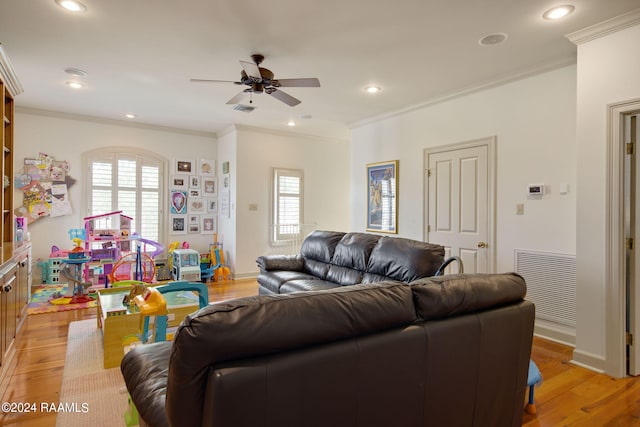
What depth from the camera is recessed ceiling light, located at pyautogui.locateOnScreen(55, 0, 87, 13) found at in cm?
254

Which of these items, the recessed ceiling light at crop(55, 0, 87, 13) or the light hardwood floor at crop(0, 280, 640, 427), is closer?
the light hardwood floor at crop(0, 280, 640, 427)

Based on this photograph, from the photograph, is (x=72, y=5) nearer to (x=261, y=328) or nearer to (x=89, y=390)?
(x=89, y=390)

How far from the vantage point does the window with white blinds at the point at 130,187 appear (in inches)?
233

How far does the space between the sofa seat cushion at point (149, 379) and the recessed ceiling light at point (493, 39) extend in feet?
10.9

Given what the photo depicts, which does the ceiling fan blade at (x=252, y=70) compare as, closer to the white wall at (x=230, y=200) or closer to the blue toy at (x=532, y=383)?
the blue toy at (x=532, y=383)

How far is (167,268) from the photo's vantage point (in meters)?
6.29

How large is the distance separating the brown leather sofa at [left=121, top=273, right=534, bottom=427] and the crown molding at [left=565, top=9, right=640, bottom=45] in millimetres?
2387

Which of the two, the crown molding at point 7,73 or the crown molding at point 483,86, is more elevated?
the crown molding at point 483,86

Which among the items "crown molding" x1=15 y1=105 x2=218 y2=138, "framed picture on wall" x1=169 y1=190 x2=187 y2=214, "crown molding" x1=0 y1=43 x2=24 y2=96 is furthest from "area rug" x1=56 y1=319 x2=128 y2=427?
"crown molding" x1=15 y1=105 x2=218 y2=138

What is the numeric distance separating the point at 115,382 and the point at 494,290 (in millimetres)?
2658

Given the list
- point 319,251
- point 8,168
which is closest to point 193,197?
point 8,168

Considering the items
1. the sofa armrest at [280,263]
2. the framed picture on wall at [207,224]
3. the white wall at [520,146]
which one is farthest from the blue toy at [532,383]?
the framed picture on wall at [207,224]

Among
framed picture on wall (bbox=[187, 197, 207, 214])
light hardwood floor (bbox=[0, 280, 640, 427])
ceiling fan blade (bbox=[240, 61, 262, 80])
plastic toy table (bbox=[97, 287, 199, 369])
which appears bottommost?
light hardwood floor (bbox=[0, 280, 640, 427])

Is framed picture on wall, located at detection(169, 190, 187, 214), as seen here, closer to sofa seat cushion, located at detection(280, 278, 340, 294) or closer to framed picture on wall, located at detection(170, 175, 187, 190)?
framed picture on wall, located at detection(170, 175, 187, 190)
